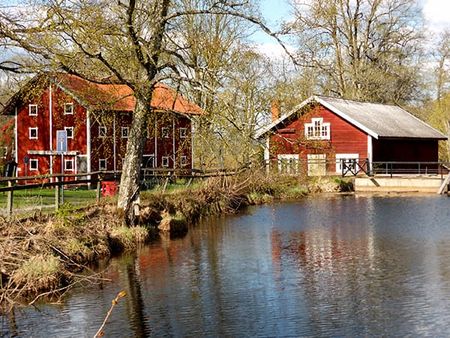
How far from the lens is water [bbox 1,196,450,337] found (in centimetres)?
1141

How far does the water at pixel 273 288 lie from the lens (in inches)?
449

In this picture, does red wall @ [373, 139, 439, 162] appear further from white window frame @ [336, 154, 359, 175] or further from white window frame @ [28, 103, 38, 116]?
white window frame @ [28, 103, 38, 116]

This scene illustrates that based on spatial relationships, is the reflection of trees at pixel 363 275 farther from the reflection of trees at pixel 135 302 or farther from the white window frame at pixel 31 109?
the white window frame at pixel 31 109

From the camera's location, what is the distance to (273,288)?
1403 centimetres

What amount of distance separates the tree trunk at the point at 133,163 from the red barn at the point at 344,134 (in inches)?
789

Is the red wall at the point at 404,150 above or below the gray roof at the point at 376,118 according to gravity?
below

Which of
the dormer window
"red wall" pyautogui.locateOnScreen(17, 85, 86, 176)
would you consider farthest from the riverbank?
the dormer window

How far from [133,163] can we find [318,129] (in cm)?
2580

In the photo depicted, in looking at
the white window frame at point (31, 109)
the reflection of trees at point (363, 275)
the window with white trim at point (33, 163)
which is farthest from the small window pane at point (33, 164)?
the reflection of trees at point (363, 275)

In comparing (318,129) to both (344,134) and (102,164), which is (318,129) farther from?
(102,164)

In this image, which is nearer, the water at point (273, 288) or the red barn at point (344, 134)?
the water at point (273, 288)

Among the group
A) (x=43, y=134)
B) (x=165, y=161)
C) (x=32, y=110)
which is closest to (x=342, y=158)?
(x=165, y=161)

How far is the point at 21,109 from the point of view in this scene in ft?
142

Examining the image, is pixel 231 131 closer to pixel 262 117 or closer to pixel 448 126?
pixel 262 117
